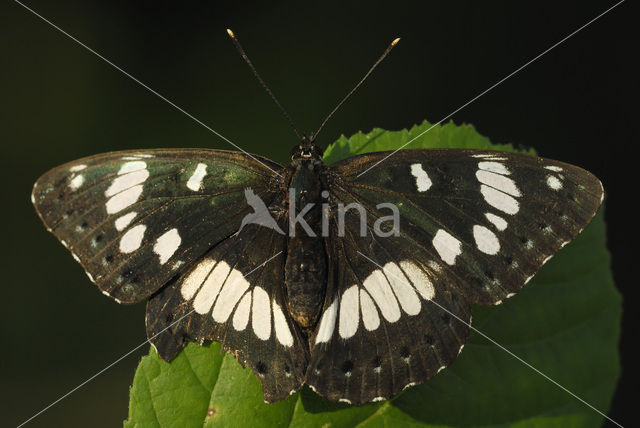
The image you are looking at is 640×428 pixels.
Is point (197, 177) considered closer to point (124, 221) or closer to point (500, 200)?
point (124, 221)

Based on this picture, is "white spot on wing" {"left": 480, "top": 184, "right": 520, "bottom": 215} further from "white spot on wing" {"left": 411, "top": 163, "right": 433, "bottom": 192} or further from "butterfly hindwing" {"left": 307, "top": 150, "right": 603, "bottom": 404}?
"white spot on wing" {"left": 411, "top": 163, "right": 433, "bottom": 192}

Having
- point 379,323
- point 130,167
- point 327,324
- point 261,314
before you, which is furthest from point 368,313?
point 130,167

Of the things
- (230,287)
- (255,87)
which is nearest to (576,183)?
(230,287)

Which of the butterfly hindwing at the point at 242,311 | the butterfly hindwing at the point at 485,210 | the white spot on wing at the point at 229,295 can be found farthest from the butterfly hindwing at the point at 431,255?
the white spot on wing at the point at 229,295

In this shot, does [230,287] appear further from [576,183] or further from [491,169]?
[576,183]

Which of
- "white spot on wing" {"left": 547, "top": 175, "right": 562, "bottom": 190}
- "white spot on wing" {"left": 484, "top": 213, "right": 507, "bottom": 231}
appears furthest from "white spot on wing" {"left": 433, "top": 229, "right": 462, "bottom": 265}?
"white spot on wing" {"left": 547, "top": 175, "right": 562, "bottom": 190}
